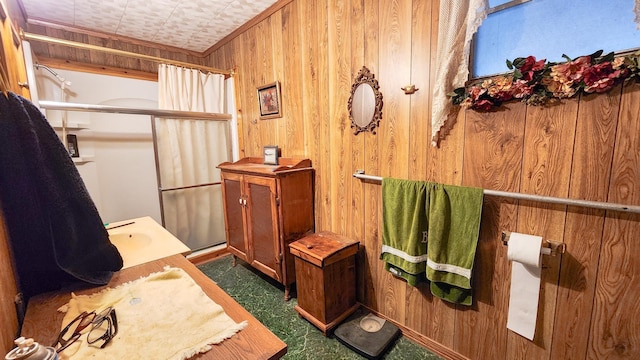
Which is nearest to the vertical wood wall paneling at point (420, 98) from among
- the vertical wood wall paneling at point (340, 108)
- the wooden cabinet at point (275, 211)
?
the vertical wood wall paneling at point (340, 108)

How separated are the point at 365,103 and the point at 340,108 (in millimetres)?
217

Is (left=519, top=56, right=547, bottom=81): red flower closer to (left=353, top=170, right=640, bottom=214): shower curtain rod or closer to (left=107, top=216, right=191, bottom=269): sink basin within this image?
(left=353, top=170, right=640, bottom=214): shower curtain rod

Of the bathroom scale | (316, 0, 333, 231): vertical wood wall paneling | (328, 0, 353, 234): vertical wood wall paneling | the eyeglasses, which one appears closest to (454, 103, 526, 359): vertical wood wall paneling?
the bathroom scale

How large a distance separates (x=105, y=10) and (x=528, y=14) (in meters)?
2.90

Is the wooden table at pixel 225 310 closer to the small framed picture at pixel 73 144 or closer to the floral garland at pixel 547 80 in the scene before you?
the floral garland at pixel 547 80

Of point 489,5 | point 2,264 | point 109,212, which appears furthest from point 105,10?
point 489,5

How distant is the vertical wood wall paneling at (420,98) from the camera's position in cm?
138

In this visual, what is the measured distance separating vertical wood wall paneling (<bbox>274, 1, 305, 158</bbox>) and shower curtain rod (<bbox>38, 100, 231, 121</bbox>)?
91 cm

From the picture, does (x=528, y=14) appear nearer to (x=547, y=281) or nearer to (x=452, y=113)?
(x=452, y=113)

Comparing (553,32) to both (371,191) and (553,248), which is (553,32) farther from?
(371,191)

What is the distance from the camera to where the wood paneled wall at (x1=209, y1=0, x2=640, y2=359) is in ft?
3.27

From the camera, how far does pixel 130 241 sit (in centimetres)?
153

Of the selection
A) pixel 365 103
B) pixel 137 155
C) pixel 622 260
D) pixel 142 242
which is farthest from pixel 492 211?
pixel 137 155

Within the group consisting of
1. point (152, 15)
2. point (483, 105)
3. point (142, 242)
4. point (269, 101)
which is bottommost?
point (142, 242)
